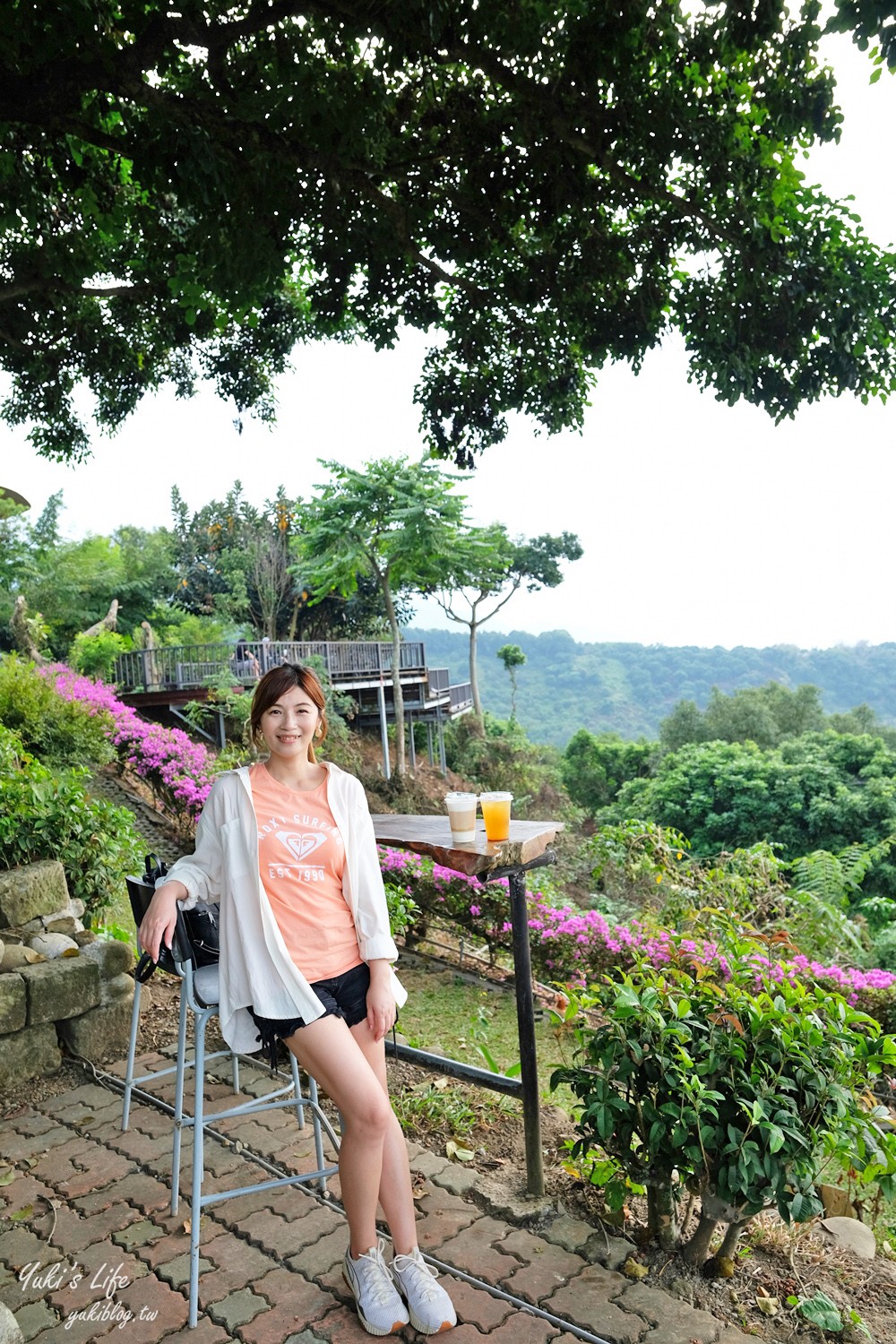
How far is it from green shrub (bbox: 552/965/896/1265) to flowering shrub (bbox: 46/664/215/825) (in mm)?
6352

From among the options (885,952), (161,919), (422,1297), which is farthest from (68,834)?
(885,952)

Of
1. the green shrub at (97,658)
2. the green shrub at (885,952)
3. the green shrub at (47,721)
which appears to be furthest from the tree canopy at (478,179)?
the green shrub at (97,658)

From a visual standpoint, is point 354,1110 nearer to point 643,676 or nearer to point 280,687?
point 280,687

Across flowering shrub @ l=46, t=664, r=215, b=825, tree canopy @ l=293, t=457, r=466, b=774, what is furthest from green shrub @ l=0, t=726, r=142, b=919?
tree canopy @ l=293, t=457, r=466, b=774

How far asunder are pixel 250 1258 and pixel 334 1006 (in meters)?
0.71

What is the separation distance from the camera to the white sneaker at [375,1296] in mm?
1814

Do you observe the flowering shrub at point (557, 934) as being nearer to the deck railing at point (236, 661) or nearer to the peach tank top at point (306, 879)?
the peach tank top at point (306, 879)

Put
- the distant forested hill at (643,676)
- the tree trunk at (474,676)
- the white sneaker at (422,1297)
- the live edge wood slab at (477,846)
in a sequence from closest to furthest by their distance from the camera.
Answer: the white sneaker at (422,1297), the live edge wood slab at (477,846), the tree trunk at (474,676), the distant forested hill at (643,676)

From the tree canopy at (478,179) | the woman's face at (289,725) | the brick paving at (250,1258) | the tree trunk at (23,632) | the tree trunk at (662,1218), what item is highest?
the tree canopy at (478,179)

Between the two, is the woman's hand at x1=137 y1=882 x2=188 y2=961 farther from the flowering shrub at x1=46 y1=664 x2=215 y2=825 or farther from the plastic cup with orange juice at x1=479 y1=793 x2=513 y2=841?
the flowering shrub at x1=46 y1=664 x2=215 y2=825

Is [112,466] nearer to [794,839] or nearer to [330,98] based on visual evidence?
[794,839]

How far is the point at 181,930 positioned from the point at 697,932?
155 inches

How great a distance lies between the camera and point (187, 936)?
6.68ft

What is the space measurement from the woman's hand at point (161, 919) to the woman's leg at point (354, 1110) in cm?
33
